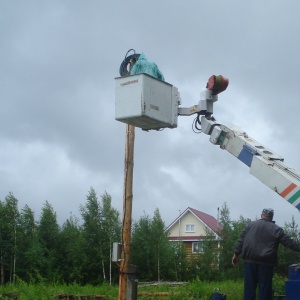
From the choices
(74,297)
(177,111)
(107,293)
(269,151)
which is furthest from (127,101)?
(107,293)

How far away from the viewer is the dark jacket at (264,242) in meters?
6.32

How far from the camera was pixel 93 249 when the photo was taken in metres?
26.0

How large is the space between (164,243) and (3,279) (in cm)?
753

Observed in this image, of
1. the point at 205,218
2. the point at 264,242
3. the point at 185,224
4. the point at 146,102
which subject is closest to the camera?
the point at 146,102

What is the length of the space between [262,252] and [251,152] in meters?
1.14

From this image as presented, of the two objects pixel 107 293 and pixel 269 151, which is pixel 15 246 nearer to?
pixel 107 293

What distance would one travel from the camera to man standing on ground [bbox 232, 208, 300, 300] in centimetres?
632

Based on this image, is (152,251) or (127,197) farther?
(152,251)

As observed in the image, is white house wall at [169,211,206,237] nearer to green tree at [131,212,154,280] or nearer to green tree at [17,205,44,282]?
green tree at [131,212,154,280]

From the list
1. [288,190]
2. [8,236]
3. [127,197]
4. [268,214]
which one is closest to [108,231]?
[8,236]

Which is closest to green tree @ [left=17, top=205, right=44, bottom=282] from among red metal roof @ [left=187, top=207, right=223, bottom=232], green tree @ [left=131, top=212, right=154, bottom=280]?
green tree @ [left=131, top=212, right=154, bottom=280]

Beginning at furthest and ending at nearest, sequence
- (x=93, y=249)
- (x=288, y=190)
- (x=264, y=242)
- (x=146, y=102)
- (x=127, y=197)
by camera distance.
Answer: (x=93, y=249)
(x=127, y=197)
(x=264, y=242)
(x=146, y=102)
(x=288, y=190)

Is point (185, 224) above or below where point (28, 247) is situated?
above

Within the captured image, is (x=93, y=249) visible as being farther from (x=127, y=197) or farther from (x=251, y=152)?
(x=251, y=152)
